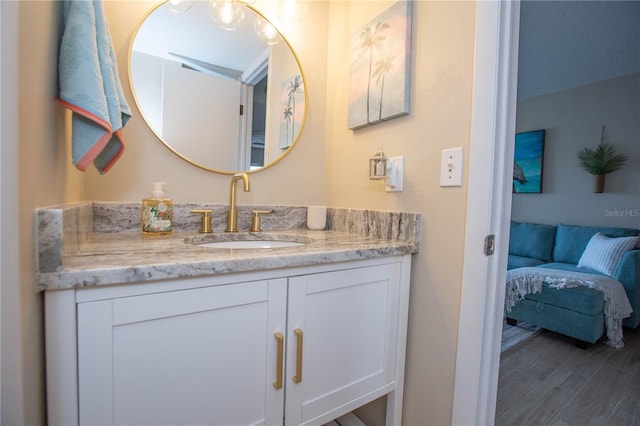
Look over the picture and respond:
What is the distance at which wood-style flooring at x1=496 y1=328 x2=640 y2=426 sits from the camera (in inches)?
52.3

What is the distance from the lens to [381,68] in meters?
1.06

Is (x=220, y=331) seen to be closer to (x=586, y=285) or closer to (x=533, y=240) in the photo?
(x=586, y=285)

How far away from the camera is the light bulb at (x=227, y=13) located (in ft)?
3.69

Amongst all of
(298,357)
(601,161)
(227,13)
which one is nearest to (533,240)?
(601,161)

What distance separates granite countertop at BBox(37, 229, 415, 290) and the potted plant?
3.13 metres

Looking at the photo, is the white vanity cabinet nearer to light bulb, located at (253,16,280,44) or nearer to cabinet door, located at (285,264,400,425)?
cabinet door, located at (285,264,400,425)

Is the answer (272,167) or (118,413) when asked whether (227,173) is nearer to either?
(272,167)

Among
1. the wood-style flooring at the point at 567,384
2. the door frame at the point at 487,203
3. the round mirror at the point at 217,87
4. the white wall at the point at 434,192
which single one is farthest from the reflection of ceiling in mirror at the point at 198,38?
the wood-style flooring at the point at 567,384

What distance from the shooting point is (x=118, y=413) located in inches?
21.5

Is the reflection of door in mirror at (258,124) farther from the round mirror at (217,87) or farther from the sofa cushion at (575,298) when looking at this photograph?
the sofa cushion at (575,298)

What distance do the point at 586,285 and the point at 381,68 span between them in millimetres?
2064

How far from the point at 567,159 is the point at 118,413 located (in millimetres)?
4159

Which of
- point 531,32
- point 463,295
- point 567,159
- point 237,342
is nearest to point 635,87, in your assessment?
point 567,159

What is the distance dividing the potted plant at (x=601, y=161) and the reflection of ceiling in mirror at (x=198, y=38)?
3357 mm
